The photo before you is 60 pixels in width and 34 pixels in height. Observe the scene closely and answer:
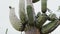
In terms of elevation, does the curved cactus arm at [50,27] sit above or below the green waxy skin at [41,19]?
below

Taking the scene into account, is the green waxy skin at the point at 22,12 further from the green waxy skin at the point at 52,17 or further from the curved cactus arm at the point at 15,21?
the green waxy skin at the point at 52,17

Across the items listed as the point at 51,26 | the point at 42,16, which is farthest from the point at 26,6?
the point at 51,26

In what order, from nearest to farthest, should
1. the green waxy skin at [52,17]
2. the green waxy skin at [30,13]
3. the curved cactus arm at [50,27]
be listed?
the green waxy skin at [30,13] → the curved cactus arm at [50,27] → the green waxy skin at [52,17]

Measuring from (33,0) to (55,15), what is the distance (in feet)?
1.51

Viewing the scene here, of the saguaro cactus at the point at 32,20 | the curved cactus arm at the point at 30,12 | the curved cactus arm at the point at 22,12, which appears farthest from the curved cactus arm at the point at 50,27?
the curved cactus arm at the point at 22,12

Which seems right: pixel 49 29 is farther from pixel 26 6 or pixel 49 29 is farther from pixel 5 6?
pixel 5 6

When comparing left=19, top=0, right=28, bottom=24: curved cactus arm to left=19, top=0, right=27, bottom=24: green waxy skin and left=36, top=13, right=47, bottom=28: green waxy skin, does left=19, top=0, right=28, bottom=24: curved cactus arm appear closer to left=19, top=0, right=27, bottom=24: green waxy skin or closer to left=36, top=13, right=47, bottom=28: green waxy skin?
left=19, top=0, right=27, bottom=24: green waxy skin

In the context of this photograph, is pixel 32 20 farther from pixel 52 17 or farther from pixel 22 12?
pixel 52 17

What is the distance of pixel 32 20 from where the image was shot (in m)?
3.42

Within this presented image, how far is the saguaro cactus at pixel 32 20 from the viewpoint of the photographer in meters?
3.42

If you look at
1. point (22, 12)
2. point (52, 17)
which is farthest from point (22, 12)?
point (52, 17)

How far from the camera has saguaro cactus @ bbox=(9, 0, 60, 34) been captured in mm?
3422

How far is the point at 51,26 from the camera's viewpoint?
11.4ft

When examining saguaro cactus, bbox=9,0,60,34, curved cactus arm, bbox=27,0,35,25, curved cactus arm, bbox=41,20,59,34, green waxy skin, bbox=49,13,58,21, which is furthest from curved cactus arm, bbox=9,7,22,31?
green waxy skin, bbox=49,13,58,21
